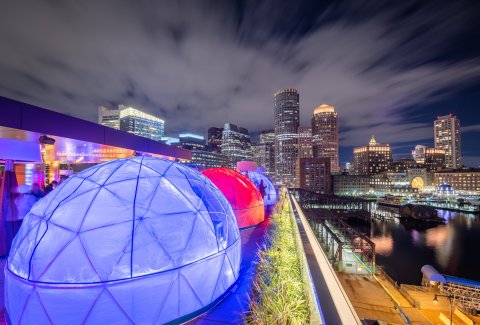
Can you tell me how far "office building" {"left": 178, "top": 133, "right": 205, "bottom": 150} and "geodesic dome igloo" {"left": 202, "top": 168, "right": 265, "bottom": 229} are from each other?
133902 mm

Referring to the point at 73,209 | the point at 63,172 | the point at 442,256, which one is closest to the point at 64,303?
the point at 73,209

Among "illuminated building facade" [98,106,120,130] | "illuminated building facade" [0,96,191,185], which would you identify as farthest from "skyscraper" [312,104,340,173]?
"illuminated building facade" [0,96,191,185]

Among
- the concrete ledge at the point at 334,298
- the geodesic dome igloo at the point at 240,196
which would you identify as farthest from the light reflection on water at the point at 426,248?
the concrete ledge at the point at 334,298

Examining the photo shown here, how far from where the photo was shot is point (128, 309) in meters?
4.27

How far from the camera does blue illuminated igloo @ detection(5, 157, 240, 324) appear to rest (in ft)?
13.8

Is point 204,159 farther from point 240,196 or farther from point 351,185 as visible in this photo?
point 240,196

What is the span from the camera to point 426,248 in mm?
40906

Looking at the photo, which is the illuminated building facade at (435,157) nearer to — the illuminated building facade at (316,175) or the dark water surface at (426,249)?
the illuminated building facade at (316,175)

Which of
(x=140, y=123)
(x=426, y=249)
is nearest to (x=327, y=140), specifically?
(x=140, y=123)

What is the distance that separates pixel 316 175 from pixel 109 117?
143898mm

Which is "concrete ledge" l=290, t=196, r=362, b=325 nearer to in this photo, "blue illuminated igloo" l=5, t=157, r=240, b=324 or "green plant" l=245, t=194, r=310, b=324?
"green plant" l=245, t=194, r=310, b=324

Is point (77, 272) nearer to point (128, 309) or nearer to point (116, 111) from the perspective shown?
point (128, 309)

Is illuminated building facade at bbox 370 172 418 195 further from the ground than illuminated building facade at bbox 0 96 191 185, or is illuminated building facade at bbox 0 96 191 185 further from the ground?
illuminated building facade at bbox 0 96 191 185

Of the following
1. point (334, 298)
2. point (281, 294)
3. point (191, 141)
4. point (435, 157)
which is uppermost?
point (191, 141)
